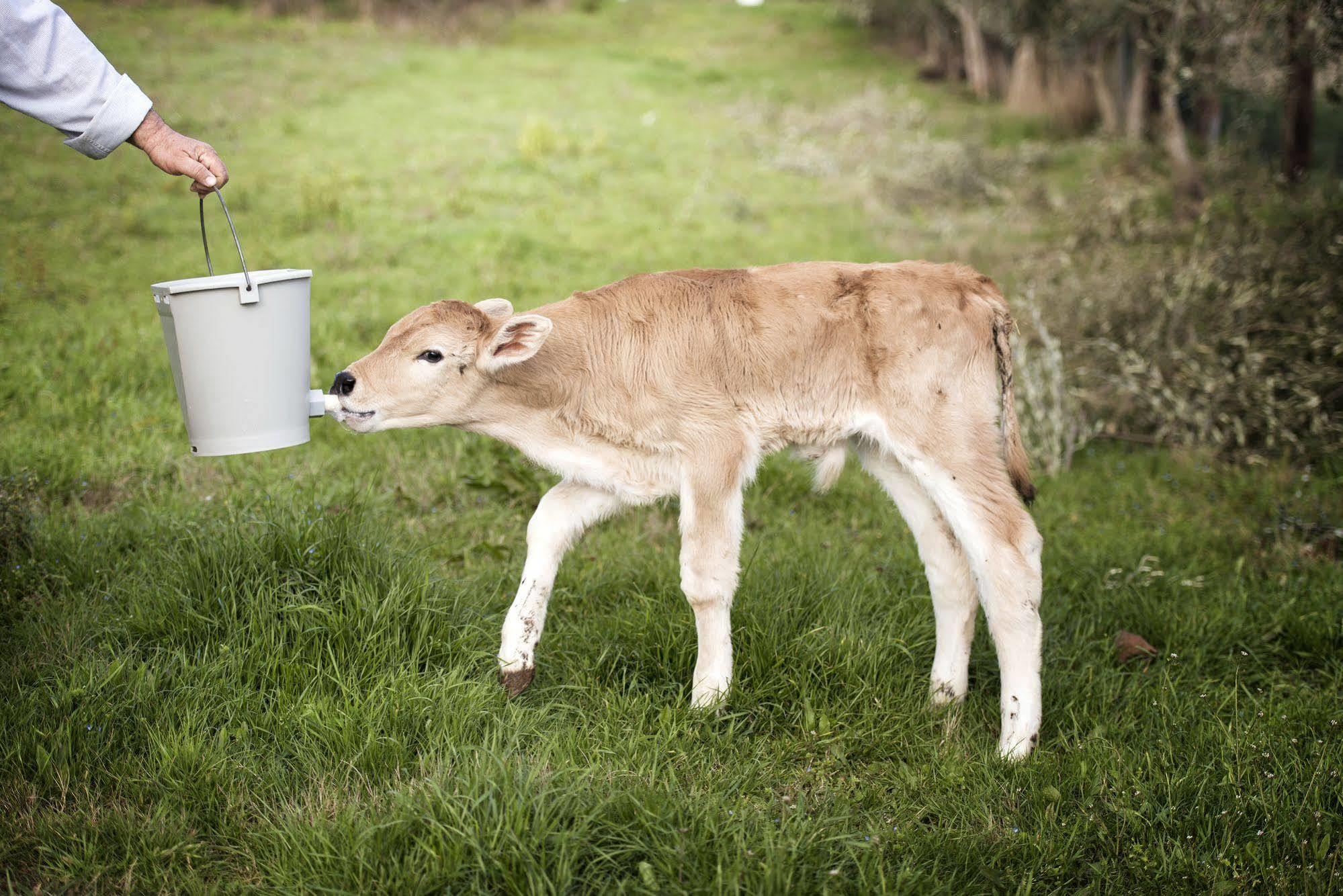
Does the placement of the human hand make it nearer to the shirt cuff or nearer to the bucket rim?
the shirt cuff

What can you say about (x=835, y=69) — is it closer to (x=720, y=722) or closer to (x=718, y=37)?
(x=718, y=37)

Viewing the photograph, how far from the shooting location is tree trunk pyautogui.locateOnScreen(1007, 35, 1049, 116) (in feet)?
75.2

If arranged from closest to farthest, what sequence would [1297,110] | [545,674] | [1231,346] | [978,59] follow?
[545,674]
[1231,346]
[1297,110]
[978,59]

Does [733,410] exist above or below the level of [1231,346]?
above

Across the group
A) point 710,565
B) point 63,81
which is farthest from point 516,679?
point 63,81

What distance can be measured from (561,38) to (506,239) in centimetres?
1947

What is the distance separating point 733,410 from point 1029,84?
21.3 m

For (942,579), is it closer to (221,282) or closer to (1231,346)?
(221,282)

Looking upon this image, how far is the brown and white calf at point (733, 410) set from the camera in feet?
15.4

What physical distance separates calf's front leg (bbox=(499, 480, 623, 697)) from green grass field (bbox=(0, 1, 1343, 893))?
0.14 meters

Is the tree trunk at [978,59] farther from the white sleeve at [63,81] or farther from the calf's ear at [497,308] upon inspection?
the white sleeve at [63,81]

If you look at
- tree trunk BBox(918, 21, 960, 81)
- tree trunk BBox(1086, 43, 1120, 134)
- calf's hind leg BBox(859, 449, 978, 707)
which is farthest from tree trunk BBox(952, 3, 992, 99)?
calf's hind leg BBox(859, 449, 978, 707)

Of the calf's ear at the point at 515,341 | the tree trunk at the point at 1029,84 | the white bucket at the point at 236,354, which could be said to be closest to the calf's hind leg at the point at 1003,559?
the calf's ear at the point at 515,341

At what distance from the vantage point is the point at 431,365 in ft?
14.9
